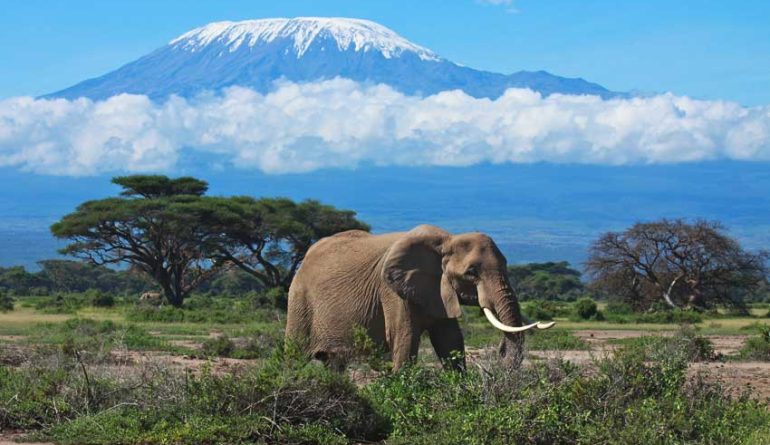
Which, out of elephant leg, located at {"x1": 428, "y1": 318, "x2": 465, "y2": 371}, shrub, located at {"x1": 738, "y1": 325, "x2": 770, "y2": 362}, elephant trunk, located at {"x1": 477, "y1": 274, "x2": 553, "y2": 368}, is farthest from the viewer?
shrub, located at {"x1": 738, "y1": 325, "x2": 770, "y2": 362}

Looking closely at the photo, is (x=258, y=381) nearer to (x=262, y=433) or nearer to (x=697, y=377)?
(x=262, y=433)

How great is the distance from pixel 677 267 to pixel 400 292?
1328 inches

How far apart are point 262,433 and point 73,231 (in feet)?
124

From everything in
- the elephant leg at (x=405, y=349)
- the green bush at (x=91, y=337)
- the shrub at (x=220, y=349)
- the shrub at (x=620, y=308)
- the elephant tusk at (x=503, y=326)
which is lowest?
the shrub at (x=620, y=308)

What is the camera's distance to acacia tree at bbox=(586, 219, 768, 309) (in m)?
43.6

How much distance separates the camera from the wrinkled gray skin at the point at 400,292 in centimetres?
1184

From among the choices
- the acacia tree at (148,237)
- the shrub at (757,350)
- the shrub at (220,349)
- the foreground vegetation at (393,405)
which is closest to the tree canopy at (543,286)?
the acacia tree at (148,237)

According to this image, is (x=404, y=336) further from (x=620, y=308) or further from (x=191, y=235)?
(x=191, y=235)

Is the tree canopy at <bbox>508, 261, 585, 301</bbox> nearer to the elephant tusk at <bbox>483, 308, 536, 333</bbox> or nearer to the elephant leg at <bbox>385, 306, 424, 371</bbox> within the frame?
the elephant leg at <bbox>385, 306, 424, 371</bbox>

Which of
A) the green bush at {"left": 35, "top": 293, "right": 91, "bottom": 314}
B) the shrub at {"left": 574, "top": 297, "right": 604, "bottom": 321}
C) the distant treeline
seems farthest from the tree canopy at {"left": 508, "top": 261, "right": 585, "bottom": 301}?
the green bush at {"left": 35, "top": 293, "right": 91, "bottom": 314}

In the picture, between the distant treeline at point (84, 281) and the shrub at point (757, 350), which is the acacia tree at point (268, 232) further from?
the shrub at point (757, 350)

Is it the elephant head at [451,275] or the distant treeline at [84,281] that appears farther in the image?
the distant treeline at [84,281]

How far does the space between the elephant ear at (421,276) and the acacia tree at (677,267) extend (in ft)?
106

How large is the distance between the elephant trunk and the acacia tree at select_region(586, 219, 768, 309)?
32525 millimetres
